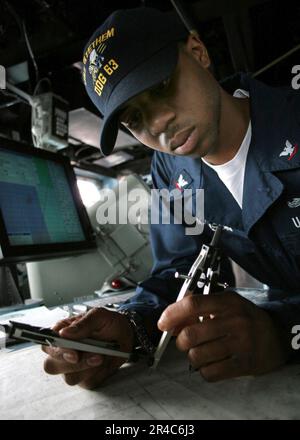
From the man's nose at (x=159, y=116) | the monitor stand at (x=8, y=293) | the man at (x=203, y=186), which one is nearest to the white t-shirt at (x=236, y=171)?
the man at (x=203, y=186)

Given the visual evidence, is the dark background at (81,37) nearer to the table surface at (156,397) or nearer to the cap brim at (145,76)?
the cap brim at (145,76)

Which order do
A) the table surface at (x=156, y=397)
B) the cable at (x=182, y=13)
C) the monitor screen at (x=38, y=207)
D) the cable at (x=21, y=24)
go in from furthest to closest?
1. the cable at (x=21, y=24)
2. the cable at (x=182, y=13)
3. the monitor screen at (x=38, y=207)
4. the table surface at (x=156, y=397)

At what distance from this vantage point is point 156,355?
581 millimetres

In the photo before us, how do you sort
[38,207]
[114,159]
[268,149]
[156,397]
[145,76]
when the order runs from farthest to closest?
1. [114,159]
2. [38,207]
3. [268,149]
4. [145,76]
5. [156,397]

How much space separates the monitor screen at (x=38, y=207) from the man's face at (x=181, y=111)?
1.58 ft

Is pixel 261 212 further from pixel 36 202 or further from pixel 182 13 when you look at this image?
pixel 182 13

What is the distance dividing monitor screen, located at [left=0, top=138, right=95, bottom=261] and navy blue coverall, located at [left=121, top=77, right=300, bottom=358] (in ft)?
1.23

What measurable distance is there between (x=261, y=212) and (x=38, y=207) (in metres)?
0.74

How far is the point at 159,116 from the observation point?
782mm

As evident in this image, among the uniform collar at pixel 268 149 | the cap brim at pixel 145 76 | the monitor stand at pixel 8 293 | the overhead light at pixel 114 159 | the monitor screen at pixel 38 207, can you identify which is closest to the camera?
the cap brim at pixel 145 76

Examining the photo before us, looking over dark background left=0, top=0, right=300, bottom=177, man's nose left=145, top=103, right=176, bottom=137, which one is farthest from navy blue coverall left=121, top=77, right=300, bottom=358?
dark background left=0, top=0, right=300, bottom=177

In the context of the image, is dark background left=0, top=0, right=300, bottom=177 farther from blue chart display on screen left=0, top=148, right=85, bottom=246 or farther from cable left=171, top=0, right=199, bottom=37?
blue chart display on screen left=0, top=148, right=85, bottom=246

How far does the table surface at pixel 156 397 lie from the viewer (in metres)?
0.43

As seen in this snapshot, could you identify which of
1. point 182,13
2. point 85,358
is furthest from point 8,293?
point 182,13
